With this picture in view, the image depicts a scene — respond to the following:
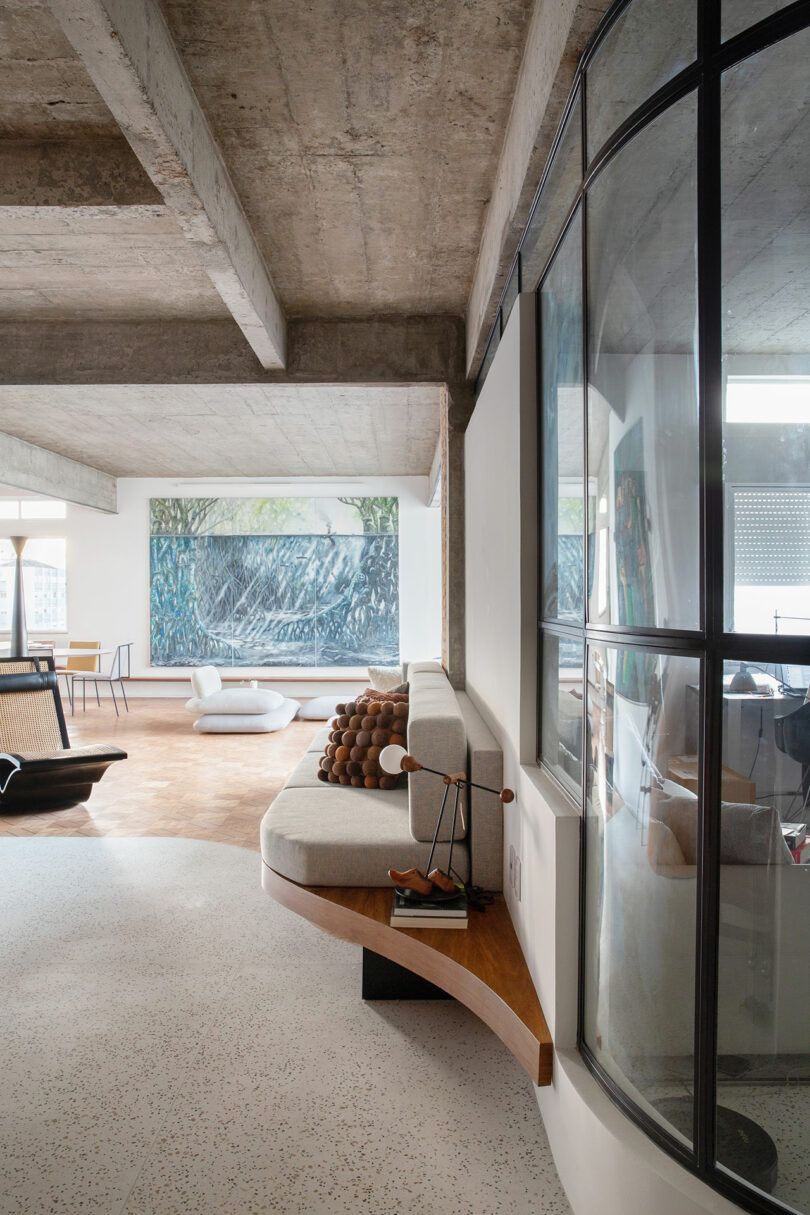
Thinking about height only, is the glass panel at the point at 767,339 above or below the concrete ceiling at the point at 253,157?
below

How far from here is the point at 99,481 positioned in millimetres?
10742

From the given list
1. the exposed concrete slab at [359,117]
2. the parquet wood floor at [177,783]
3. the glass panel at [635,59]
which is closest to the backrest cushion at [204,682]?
the parquet wood floor at [177,783]

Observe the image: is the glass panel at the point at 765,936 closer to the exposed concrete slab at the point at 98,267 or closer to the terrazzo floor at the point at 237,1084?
the terrazzo floor at the point at 237,1084

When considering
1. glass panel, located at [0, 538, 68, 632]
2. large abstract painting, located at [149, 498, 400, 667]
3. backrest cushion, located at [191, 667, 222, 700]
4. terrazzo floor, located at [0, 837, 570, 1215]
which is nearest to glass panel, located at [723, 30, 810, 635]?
terrazzo floor, located at [0, 837, 570, 1215]

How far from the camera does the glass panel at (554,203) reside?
7.18ft

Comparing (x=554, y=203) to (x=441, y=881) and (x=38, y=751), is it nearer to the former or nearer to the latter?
(x=441, y=881)

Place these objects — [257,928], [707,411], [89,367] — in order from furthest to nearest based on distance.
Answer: [89,367]
[257,928]
[707,411]

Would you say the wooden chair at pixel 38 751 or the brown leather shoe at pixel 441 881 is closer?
the brown leather shoe at pixel 441 881

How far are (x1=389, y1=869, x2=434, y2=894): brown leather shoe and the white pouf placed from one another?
6.27 meters

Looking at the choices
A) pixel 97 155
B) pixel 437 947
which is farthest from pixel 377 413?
pixel 437 947

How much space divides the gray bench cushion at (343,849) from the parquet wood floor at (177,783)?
5.48 feet

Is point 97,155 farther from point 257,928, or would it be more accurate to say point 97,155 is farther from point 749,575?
point 257,928

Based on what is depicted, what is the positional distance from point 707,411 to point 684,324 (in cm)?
19

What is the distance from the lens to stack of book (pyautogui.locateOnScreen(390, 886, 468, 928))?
253cm
